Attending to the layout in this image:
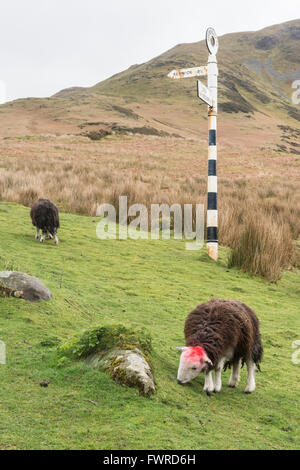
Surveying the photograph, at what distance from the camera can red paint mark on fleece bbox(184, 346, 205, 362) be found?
159 inches

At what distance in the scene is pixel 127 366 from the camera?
377cm

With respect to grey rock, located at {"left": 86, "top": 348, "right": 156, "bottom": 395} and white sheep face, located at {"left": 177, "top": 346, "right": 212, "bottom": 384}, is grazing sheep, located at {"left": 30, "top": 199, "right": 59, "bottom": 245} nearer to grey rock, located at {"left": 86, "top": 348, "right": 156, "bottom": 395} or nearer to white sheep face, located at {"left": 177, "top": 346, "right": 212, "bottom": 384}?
grey rock, located at {"left": 86, "top": 348, "right": 156, "bottom": 395}

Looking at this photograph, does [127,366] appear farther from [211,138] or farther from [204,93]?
[211,138]

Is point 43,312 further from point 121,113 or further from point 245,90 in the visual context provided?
point 245,90

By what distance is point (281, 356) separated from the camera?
5.72 metres

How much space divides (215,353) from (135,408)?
103 centimetres

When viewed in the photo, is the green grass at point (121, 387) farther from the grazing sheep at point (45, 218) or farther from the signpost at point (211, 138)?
the signpost at point (211, 138)

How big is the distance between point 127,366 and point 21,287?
7.12 feet

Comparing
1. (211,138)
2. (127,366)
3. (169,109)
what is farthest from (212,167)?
(169,109)

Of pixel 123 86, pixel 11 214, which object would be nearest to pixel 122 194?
pixel 11 214

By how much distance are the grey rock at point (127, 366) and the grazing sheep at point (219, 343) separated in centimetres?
44

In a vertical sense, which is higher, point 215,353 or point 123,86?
point 123,86

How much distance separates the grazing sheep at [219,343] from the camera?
4102mm

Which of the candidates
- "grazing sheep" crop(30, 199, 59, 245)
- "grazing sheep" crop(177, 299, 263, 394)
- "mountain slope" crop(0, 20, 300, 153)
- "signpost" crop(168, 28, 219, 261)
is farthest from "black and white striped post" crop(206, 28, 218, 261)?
"mountain slope" crop(0, 20, 300, 153)
